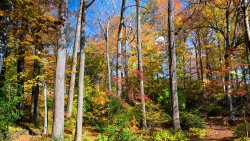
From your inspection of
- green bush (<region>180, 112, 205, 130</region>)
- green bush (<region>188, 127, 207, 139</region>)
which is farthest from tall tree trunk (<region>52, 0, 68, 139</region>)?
green bush (<region>180, 112, 205, 130</region>)

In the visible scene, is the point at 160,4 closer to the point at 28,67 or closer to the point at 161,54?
the point at 161,54

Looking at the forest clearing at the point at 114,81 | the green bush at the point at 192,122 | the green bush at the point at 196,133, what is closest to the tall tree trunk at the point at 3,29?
the forest clearing at the point at 114,81

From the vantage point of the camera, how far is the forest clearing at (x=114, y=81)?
7415mm

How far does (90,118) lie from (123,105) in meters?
2.22

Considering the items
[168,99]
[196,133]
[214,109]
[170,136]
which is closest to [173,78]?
[170,136]

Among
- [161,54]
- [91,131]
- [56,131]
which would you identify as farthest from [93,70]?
[56,131]

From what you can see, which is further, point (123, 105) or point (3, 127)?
point (123, 105)

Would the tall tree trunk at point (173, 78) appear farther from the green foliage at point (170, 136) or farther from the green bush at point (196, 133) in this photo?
the green bush at point (196, 133)

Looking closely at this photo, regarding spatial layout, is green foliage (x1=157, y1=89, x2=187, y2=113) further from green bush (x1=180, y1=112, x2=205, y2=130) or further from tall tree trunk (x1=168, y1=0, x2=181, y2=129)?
tall tree trunk (x1=168, y1=0, x2=181, y2=129)

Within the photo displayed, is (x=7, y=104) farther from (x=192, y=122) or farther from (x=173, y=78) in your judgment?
(x=192, y=122)

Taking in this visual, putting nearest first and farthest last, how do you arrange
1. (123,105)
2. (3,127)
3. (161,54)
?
(3,127) → (123,105) → (161,54)

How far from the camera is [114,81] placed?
17344mm

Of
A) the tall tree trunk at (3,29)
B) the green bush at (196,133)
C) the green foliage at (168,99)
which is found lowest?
the green bush at (196,133)

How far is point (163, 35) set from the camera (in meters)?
24.2
